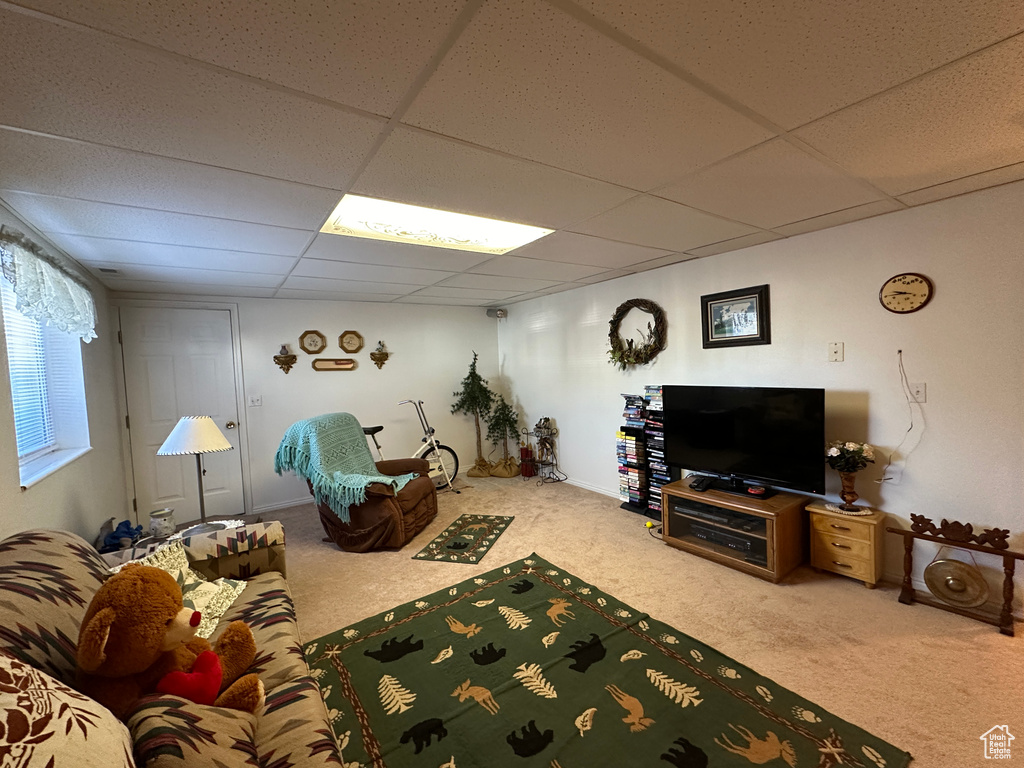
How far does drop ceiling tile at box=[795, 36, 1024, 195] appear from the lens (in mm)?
1162

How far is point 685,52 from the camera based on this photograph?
1024 millimetres

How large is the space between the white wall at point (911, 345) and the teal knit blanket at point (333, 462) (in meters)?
2.88

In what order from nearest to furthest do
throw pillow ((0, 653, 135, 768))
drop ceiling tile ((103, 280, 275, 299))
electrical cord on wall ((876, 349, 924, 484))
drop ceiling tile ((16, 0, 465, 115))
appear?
throw pillow ((0, 653, 135, 768)), drop ceiling tile ((16, 0, 465, 115)), electrical cord on wall ((876, 349, 924, 484)), drop ceiling tile ((103, 280, 275, 299))

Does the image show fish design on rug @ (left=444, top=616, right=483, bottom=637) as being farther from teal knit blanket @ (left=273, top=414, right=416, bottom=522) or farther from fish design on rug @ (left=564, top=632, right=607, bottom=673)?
teal knit blanket @ (left=273, top=414, right=416, bottom=522)

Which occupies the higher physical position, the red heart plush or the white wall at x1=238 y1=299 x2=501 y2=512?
the white wall at x1=238 y1=299 x2=501 y2=512

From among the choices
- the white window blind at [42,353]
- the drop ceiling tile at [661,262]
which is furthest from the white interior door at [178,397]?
the drop ceiling tile at [661,262]

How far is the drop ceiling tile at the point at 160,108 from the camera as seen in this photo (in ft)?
3.05

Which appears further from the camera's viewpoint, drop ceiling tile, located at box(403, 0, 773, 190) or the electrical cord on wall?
the electrical cord on wall

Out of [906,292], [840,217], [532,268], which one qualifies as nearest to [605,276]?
[532,268]

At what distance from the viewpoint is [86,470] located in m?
2.54

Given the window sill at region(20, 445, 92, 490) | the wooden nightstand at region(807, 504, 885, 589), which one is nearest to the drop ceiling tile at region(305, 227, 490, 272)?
the window sill at region(20, 445, 92, 490)

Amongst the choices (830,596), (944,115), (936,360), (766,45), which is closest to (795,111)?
(766,45)

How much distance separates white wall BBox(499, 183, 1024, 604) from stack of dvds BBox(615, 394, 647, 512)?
1.75 ft

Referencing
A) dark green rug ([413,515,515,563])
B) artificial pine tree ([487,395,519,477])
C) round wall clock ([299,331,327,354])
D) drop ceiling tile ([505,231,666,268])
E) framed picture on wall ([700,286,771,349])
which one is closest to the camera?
drop ceiling tile ([505,231,666,268])
